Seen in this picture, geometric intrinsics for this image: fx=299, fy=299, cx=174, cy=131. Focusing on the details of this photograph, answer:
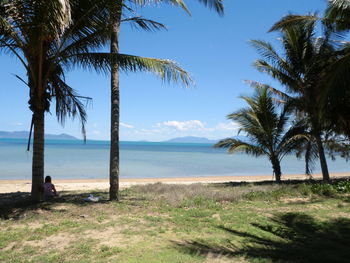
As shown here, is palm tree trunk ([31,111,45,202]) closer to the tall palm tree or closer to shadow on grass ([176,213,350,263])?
shadow on grass ([176,213,350,263])

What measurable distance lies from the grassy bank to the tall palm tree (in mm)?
5090

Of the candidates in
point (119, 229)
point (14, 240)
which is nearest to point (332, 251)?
point (119, 229)

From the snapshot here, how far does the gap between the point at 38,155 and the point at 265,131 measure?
368 inches

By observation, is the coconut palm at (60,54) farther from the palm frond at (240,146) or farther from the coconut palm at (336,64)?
the palm frond at (240,146)

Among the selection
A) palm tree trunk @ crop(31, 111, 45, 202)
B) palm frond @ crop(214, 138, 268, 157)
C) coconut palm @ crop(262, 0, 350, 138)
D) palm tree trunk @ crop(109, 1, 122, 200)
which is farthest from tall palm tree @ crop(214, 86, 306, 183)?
palm tree trunk @ crop(31, 111, 45, 202)

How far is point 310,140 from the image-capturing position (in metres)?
12.0

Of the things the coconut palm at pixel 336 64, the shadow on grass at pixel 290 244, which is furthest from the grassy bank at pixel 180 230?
the coconut palm at pixel 336 64

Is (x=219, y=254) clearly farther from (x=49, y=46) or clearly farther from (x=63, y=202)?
(x=49, y=46)

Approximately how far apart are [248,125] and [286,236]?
28.4ft

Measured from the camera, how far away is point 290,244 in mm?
4488

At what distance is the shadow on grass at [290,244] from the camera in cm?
395

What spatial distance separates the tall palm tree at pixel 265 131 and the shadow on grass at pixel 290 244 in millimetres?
7242

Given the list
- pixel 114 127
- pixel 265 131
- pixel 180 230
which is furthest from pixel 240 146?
pixel 180 230

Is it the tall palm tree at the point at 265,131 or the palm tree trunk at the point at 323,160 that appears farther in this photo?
the tall palm tree at the point at 265,131
